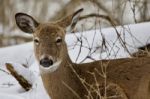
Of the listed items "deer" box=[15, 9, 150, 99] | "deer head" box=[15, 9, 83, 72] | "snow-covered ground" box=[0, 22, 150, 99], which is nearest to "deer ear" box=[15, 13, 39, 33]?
"deer head" box=[15, 9, 83, 72]

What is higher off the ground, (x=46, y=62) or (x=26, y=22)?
(x=26, y=22)

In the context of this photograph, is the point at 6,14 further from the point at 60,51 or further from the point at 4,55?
the point at 60,51

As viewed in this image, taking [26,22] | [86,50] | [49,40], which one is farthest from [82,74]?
[86,50]

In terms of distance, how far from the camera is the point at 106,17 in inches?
444

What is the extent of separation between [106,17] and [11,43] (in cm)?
312

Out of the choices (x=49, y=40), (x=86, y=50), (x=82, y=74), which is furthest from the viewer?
(x=86, y=50)

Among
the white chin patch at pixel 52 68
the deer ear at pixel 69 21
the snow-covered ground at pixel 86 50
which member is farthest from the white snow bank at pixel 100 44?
the white chin patch at pixel 52 68

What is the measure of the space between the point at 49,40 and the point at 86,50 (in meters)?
1.91

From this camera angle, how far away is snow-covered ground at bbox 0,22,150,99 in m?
9.25

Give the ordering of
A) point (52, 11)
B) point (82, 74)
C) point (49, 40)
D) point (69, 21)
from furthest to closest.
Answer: point (52, 11) → point (69, 21) → point (82, 74) → point (49, 40)

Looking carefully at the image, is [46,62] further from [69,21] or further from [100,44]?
[100,44]

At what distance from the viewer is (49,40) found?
27.4 feet

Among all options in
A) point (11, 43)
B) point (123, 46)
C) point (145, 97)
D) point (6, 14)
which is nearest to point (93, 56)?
point (123, 46)

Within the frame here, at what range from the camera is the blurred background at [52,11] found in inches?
484
